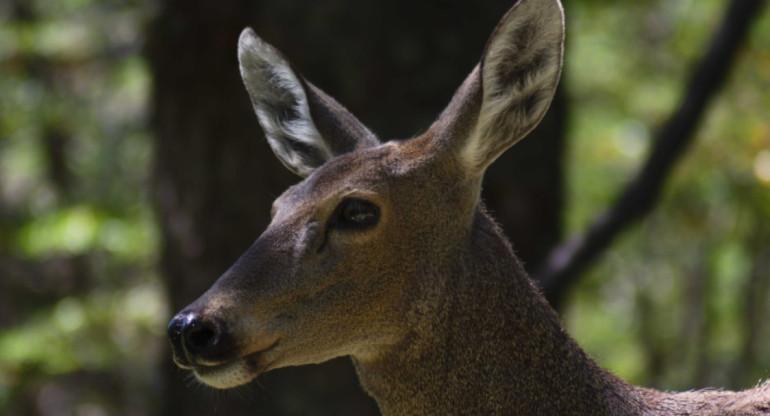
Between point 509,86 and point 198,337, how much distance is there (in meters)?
1.28

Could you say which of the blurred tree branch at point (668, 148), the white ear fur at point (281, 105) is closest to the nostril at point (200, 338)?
the white ear fur at point (281, 105)

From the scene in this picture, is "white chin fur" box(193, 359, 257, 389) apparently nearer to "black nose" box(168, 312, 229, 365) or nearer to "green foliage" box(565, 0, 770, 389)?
"black nose" box(168, 312, 229, 365)

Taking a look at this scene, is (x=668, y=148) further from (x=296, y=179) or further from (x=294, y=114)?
(x=294, y=114)

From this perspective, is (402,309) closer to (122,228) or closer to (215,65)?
(215,65)

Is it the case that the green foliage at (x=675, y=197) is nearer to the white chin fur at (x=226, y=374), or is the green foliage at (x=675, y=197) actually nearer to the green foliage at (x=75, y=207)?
the green foliage at (x=75, y=207)

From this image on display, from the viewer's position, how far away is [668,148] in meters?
6.32

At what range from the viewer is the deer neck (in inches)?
127

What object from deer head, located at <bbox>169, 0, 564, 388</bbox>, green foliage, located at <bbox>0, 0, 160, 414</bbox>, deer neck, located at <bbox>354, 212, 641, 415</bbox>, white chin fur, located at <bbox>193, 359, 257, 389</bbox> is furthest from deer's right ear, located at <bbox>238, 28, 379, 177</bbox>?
green foliage, located at <bbox>0, 0, 160, 414</bbox>

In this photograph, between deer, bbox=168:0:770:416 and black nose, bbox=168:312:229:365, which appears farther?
deer, bbox=168:0:770:416

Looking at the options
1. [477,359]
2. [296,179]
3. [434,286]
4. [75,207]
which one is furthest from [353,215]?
[75,207]

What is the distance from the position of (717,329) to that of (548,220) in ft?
15.5

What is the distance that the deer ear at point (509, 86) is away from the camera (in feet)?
10.0

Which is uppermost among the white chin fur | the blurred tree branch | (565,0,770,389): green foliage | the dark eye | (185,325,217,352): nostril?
the dark eye

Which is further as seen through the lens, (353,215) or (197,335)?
(353,215)
